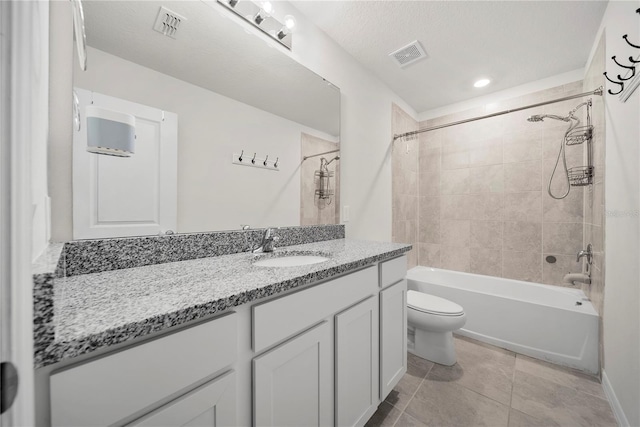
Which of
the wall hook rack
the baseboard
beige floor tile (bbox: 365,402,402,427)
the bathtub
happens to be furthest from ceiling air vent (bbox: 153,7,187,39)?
the baseboard

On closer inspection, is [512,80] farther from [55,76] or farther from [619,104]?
[55,76]

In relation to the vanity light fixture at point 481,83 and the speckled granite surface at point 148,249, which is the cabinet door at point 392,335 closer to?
the speckled granite surface at point 148,249

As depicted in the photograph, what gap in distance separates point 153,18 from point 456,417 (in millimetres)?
2412

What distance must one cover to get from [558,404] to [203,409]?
197 centimetres

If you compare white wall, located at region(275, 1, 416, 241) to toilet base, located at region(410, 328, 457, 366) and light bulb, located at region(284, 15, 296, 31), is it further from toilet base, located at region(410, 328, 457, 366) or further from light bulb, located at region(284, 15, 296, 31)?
toilet base, located at region(410, 328, 457, 366)

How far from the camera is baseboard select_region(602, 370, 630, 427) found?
125 centimetres

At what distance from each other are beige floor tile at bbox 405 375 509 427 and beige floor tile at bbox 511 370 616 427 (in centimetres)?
15

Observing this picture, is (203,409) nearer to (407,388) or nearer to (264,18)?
(407,388)

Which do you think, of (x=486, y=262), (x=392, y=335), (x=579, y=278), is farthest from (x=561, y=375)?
(x=392, y=335)

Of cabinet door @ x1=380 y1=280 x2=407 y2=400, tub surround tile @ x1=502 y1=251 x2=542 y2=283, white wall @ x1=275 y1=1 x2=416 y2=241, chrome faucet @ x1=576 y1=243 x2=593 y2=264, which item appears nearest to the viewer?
cabinet door @ x1=380 y1=280 x2=407 y2=400

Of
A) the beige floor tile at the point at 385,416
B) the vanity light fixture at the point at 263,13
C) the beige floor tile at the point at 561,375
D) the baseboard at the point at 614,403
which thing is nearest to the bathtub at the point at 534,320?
the beige floor tile at the point at 561,375

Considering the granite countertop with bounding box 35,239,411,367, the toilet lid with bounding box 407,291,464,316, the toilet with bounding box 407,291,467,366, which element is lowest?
the toilet with bounding box 407,291,467,366

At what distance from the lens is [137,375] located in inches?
19.4

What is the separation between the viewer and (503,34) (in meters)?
1.78
